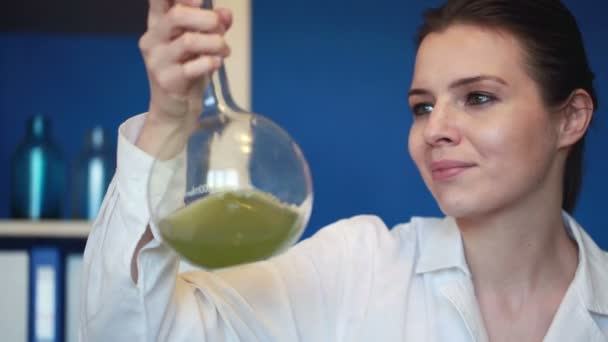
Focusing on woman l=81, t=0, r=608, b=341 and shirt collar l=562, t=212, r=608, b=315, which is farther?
shirt collar l=562, t=212, r=608, b=315

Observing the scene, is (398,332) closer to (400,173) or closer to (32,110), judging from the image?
(400,173)

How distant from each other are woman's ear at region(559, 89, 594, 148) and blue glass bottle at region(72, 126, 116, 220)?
109 cm

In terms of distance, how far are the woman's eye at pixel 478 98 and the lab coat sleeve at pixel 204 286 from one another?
30 centimetres

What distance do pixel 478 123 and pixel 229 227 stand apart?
0.59m

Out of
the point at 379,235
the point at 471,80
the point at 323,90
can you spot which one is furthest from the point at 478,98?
the point at 323,90

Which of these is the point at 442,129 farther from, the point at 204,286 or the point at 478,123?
the point at 204,286

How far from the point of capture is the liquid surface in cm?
80

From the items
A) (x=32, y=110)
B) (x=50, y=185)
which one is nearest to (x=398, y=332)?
(x=50, y=185)

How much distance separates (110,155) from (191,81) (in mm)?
1176

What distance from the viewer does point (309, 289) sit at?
1.28 metres

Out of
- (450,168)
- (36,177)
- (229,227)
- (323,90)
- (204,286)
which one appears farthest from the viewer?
(323,90)

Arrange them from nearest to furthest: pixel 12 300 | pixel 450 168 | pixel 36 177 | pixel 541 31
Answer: pixel 450 168 < pixel 541 31 < pixel 12 300 < pixel 36 177

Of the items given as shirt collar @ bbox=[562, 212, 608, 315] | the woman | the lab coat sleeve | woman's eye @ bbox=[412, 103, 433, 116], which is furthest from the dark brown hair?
the lab coat sleeve

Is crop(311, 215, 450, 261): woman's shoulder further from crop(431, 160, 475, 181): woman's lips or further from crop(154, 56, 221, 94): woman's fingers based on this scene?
crop(154, 56, 221, 94): woman's fingers
